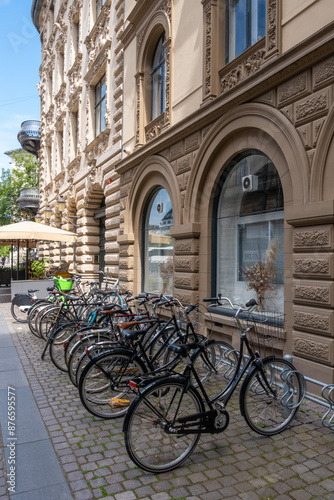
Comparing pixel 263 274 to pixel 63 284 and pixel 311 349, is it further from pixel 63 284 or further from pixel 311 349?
pixel 63 284

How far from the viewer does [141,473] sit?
350 centimetres

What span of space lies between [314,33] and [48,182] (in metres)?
25.3

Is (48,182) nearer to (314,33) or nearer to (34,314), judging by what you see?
(34,314)

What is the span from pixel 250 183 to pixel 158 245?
13.7 ft

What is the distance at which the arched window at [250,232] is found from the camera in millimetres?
6656

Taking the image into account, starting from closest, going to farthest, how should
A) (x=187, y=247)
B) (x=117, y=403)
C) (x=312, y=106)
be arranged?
(x=117, y=403), (x=312, y=106), (x=187, y=247)

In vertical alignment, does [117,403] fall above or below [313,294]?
below

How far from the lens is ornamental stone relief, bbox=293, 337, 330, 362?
16.8 feet

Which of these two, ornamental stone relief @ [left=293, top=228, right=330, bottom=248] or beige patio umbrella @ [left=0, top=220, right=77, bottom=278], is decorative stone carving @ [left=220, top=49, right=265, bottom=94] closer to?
ornamental stone relief @ [left=293, top=228, right=330, bottom=248]

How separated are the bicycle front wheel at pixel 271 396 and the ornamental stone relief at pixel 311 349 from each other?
0.82 meters

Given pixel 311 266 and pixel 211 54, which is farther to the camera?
pixel 211 54

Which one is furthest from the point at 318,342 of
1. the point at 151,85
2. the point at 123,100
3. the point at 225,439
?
the point at 123,100

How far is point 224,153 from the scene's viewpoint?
7.61 meters

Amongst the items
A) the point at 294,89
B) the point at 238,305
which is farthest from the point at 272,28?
the point at 238,305
